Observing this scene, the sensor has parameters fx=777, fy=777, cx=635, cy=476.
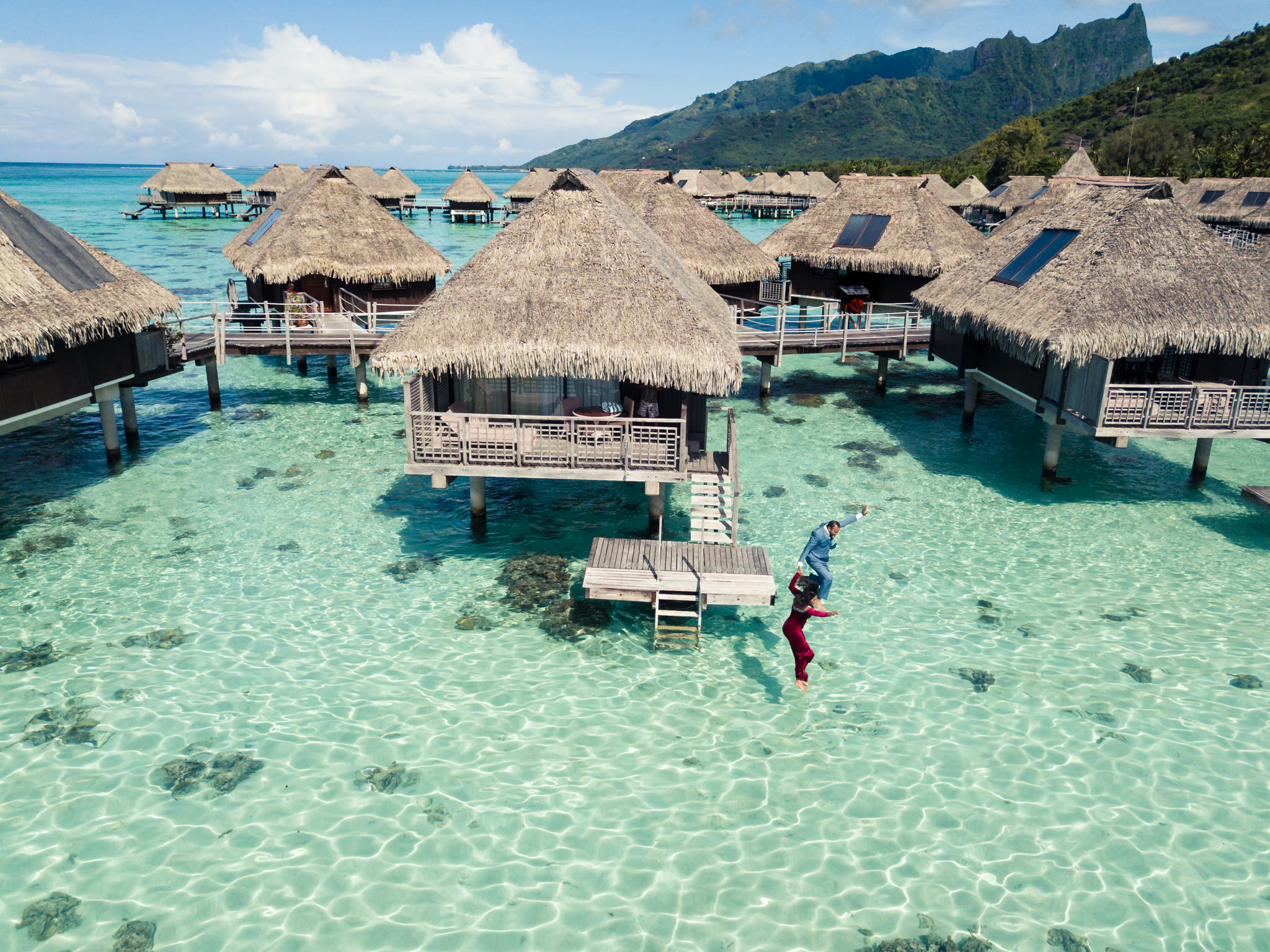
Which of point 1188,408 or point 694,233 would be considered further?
point 694,233

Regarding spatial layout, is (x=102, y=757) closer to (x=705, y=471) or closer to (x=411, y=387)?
(x=411, y=387)

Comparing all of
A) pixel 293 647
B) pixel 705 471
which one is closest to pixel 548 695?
pixel 293 647

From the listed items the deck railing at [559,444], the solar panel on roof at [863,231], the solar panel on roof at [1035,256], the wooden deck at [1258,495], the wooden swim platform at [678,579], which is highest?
the solar panel on roof at [863,231]

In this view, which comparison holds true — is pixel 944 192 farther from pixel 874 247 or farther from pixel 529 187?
pixel 874 247

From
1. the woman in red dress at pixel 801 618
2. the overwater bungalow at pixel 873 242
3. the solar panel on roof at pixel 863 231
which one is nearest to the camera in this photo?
the woman in red dress at pixel 801 618

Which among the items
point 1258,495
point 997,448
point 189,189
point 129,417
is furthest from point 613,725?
point 189,189

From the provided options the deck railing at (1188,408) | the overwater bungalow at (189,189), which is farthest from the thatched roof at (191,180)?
the deck railing at (1188,408)

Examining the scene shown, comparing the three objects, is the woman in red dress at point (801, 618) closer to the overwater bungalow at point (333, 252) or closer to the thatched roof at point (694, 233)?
the thatched roof at point (694, 233)
